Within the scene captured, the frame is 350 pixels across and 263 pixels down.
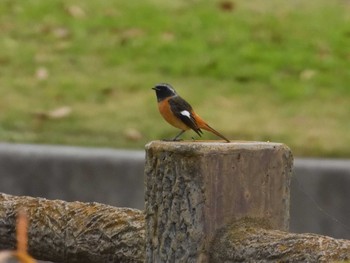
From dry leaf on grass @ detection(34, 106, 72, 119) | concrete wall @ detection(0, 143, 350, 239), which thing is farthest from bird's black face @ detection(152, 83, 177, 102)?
dry leaf on grass @ detection(34, 106, 72, 119)

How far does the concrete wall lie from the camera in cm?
573

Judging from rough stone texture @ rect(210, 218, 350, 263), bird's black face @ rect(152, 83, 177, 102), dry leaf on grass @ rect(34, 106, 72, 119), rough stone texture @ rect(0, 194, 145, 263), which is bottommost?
rough stone texture @ rect(210, 218, 350, 263)

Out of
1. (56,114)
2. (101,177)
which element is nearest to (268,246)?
(101,177)

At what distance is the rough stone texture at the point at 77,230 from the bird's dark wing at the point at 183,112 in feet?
0.97

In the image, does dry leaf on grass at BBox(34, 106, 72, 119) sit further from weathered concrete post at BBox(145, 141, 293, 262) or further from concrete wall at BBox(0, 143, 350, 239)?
weathered concrete post at BBox(145, 141, 293, 262)

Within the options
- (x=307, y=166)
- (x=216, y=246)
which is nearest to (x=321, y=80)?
(x=307, y=166)

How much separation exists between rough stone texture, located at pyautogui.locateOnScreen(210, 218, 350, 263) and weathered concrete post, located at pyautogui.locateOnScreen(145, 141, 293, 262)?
0.03 meters

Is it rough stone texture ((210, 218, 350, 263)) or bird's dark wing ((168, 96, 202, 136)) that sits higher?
bird's dark wing ((168, 96, 202, 136))

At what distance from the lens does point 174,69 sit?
835cm

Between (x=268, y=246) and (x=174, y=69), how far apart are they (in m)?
5.38

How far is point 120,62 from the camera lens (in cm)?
864

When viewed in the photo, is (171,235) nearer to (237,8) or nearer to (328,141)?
(328,141)

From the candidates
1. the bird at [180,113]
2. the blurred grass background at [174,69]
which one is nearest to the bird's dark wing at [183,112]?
the bird at [180,113]

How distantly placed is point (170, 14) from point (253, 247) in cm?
639
